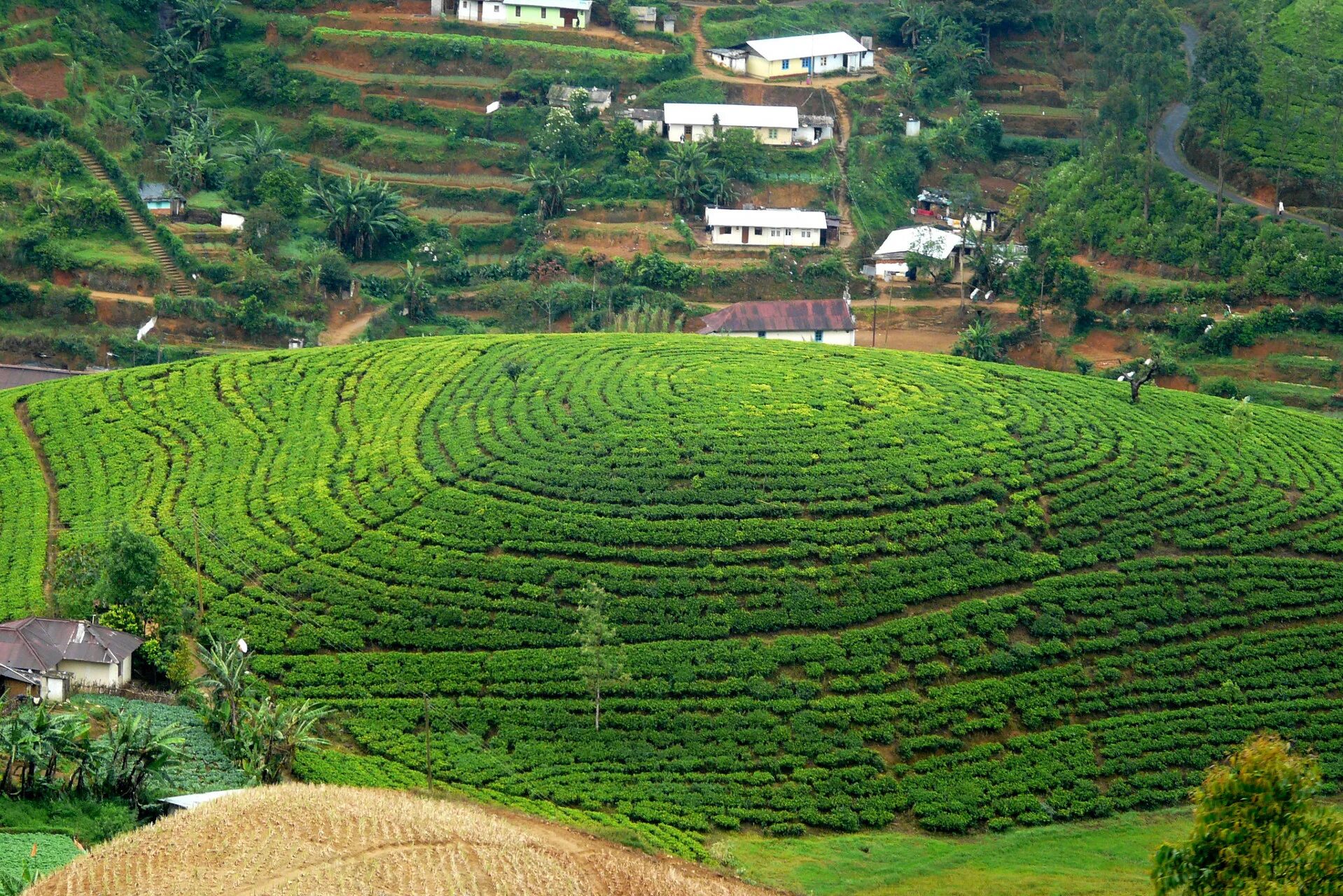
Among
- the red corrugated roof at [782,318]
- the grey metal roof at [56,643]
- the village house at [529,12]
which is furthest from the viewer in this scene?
the village house at [529,12]

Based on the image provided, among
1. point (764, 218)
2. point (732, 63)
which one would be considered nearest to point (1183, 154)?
point (764, 218)

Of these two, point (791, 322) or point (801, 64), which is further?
point (801, 64)

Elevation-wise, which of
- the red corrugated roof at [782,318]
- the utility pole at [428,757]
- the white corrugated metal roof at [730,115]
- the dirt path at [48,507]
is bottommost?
the utility pole at [428,757]

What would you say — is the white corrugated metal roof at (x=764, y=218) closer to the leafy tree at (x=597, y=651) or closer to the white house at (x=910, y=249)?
the white house at (x=910, y=249)

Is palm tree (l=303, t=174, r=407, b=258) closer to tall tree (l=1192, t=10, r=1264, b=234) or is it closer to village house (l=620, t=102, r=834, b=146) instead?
village house (l=620, t=102, r=834, b=146)

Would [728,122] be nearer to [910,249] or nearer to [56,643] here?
[910,249]

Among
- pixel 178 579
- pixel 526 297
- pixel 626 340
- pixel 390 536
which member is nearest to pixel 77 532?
pixel 178 579

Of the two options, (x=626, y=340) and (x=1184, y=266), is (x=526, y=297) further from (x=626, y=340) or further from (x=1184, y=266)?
(x=1184, y=266)

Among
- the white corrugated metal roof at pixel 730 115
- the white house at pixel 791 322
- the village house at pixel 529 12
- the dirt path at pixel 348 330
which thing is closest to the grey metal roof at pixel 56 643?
the dirt path at pixel 348 330

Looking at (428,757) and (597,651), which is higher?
(597,651)
